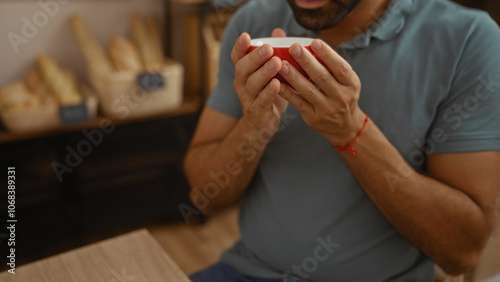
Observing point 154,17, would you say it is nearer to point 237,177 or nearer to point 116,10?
point 116,10

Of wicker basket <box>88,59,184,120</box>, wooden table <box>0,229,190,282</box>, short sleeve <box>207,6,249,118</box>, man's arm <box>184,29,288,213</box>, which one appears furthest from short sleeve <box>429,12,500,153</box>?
wicker basket <box>88,59,184,120</box>

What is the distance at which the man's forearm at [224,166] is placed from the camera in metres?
0.92

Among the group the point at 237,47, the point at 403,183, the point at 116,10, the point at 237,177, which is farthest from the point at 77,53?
the point at 403,183

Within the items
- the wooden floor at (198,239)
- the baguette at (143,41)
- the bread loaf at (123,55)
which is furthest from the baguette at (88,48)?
the wooden floor at (198,239)

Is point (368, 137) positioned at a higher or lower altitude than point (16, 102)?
higher

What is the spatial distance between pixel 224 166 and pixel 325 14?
0.41 m

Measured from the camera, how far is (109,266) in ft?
2.42

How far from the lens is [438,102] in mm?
874

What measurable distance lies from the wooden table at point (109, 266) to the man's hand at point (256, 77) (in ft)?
1.04

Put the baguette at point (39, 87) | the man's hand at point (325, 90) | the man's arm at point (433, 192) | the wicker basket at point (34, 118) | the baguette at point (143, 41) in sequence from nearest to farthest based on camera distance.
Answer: the man's hand at point (325, 90) < the man's arm at point (433, 192) < the wicker basket at point (34, 118) < the baguette at point (39, 87) < the baguette at point (143, 41)

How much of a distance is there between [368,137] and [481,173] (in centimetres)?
25

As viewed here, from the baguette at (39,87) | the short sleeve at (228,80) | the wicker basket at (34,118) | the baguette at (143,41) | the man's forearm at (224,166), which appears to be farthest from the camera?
the baguette at (143,41)

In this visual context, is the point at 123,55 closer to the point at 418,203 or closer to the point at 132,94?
the point at 132,94

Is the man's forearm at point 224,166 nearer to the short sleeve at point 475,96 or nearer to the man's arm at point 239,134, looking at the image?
the man's arm at point 239,134
